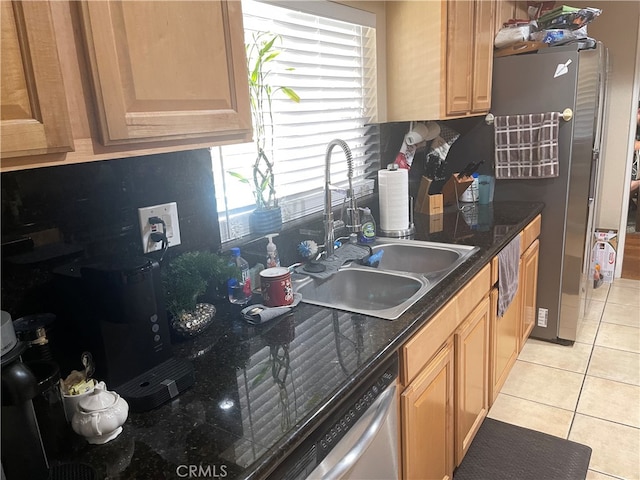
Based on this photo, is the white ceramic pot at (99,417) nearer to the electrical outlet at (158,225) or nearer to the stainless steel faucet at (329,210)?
the electrical outlet at (158,225)

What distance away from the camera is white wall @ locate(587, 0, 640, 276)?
3.63 meters

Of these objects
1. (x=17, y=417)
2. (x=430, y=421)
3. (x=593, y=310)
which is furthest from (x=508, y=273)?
(x=17, y=417)

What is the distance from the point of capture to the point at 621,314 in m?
3.47

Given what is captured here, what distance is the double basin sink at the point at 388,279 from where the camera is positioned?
173cm

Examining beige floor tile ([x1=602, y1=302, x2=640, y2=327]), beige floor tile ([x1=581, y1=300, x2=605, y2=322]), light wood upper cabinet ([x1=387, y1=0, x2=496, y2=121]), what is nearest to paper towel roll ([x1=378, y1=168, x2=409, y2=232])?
light wood upper cabinet ([x1=387, y1=0, x2=496, y2=121])

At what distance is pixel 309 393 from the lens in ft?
3.53

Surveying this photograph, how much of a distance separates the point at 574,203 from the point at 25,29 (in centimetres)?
283

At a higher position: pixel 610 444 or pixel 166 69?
pixel 166 69

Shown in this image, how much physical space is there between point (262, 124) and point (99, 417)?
126 cm

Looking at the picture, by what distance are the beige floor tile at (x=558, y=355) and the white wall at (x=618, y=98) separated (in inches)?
51.1

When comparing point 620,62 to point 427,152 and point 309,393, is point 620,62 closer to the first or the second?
point 427,152

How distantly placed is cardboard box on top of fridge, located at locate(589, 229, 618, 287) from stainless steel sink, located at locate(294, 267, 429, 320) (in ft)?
8.86

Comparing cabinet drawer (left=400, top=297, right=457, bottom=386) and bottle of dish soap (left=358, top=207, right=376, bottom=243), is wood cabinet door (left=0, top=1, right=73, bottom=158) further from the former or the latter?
bottle of dish soap (left=358, top=207, right=376, bottom=243)

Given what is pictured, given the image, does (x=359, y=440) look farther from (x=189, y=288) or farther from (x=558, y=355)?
(x=558, y=355)
